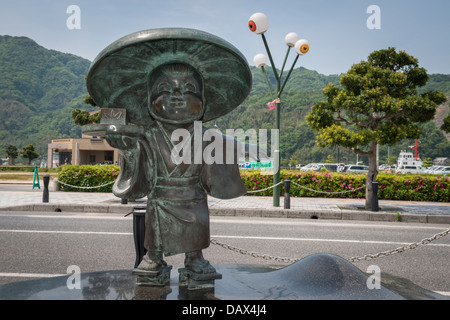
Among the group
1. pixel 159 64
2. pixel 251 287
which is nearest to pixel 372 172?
pixel 251 287

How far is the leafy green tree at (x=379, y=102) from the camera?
927 centimetres

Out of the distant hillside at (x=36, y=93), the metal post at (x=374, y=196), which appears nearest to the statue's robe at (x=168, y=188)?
the metal post at (x=374, y=196)

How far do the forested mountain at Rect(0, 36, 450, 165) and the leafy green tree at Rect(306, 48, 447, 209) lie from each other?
5962cm

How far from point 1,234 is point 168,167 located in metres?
5.77

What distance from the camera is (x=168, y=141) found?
232 centimetres

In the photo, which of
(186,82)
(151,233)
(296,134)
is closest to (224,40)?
(186,82)

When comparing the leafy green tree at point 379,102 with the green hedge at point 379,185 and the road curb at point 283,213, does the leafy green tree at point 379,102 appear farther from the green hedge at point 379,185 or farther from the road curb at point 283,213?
the green hedge at point 379,185

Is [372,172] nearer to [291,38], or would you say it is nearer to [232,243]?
[291,38]

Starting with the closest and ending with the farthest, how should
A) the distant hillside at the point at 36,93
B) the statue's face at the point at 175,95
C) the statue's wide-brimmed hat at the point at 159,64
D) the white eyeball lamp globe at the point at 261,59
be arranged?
the statue's wide-brimmed hat at the point at 159,64, the statue's face at the point at 175,95, the white eyeball lamp globe at the point at 261,59, the distant hillside at the point at 36,93

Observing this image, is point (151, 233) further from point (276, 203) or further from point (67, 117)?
point (67, 117)

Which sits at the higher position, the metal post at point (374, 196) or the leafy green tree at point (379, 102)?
the leafy green tree at point (379, 102)

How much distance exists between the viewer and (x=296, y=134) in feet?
271

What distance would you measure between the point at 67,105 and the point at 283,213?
110m

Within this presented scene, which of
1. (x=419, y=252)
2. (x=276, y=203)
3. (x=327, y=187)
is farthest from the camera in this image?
(x=327, y=187)
